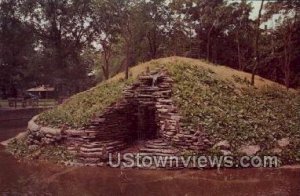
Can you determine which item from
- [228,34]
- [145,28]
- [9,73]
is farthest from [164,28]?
[9,73]

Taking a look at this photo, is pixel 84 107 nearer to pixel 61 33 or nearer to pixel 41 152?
pixel 41 152

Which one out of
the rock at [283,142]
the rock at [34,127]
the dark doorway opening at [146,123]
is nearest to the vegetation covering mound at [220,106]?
the rock at [283,142]

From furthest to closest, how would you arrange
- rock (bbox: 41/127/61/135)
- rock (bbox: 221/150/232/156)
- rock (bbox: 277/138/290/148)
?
rock (bbox: 41/127/61/135) → rock (bbox: 277/138/290/148) → rock (bbox: 221/150/232/156)

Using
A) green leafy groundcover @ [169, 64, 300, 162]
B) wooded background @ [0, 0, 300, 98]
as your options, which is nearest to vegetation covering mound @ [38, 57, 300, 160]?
green leafy groundcover @ [169, 64, 300, 162]

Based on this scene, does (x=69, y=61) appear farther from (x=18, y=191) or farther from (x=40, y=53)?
(x=18, y=191)

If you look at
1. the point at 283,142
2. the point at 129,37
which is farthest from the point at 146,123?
the point at 129,37

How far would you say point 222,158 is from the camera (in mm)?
14398

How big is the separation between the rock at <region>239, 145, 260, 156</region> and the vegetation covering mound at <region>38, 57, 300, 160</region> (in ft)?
0.61

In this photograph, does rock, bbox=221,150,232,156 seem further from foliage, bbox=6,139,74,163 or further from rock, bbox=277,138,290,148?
foliage, bbox=6,139,74,163

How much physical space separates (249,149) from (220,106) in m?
2.68

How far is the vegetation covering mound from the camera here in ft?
49.8

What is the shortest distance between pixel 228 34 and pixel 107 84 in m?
12.2

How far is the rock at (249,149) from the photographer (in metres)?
14.4

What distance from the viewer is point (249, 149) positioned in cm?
1451
